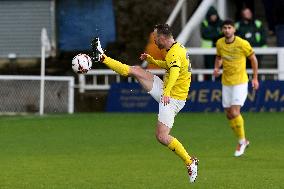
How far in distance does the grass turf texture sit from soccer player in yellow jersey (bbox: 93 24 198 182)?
45cm

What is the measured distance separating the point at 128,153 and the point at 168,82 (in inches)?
170

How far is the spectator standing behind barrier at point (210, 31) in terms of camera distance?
102 feet

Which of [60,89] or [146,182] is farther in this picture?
[60,89]

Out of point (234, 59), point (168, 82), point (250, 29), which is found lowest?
point (168, 82)

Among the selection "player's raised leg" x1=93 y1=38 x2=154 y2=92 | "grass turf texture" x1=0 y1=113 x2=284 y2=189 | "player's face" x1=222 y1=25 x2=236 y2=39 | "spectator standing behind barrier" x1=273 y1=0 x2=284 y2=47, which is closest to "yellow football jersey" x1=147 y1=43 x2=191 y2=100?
"player's raised leg" x1=93 y1=38 x2=154 y2=92

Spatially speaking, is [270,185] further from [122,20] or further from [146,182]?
[122,20]

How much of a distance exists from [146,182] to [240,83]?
5.49 metres

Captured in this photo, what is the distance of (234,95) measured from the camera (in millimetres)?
20953

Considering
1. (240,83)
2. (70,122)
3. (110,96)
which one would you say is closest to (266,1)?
(110,96)

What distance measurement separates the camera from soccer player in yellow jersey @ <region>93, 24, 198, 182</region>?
16.3 metres

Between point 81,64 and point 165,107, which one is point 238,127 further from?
point 81,64

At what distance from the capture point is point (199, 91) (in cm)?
3020

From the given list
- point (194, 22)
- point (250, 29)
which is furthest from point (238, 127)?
point (194, 22)

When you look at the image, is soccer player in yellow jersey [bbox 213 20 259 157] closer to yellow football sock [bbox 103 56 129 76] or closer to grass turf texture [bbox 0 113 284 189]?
grass turf texture [bbox 0 113 284 189]
